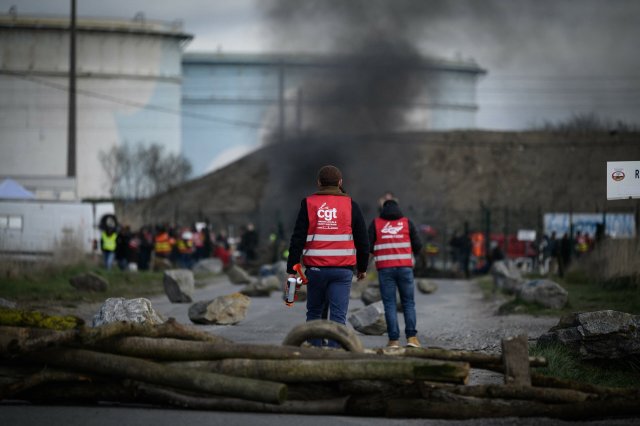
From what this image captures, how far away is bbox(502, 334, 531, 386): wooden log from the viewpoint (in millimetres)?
7598

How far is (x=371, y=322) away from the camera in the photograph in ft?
47.4

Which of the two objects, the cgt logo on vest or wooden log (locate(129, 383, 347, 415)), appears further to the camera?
the cgt logo on vest

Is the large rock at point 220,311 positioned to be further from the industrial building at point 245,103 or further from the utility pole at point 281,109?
the industrial building at point 245,103

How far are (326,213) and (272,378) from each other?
7.50 feet

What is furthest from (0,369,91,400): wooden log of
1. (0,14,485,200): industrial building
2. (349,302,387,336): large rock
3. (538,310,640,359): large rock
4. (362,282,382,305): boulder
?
(0,14,485,200): industrial building

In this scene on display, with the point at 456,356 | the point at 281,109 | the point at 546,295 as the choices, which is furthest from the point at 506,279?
the point at 281,109

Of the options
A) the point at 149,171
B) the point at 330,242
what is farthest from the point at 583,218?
the point at 330,242

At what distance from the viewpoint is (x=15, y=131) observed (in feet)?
225

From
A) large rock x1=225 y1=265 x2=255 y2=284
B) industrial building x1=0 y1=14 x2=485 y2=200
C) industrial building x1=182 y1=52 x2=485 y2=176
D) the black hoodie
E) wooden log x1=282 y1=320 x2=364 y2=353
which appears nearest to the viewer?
wooden log x1=282 y1=320 x2=364 y2=353

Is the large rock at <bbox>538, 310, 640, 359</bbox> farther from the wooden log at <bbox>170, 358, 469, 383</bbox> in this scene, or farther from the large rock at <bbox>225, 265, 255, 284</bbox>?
the large rock at <bbox>225, 265, 255, 284</bbox>

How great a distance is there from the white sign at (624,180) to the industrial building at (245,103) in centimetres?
5763

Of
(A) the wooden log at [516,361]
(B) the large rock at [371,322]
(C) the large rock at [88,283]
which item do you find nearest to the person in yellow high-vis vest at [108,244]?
(C) the large rock at [88,283]

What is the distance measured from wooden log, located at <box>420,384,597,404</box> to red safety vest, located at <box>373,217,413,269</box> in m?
4.72

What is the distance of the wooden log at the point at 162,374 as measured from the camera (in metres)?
7.36
